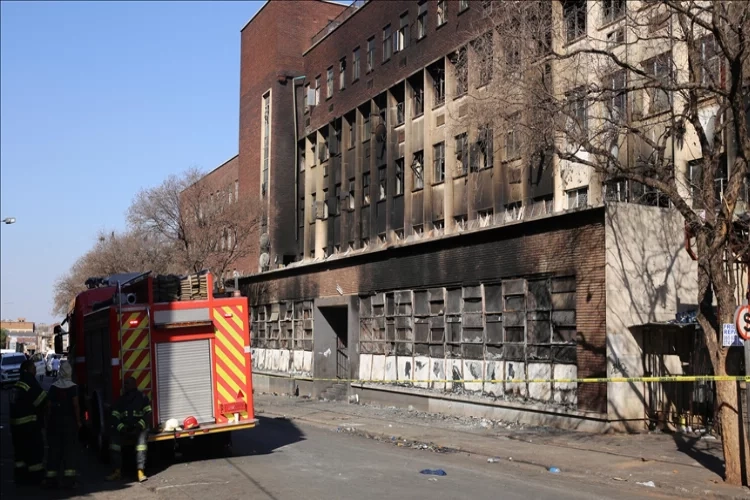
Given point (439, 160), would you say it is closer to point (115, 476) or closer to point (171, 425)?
point (171, 425)

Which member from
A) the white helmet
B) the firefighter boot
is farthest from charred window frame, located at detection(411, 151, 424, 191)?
the firefighter boot

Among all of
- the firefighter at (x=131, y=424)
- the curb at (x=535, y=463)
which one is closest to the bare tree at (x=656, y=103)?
the curb at (x=535, y=463)

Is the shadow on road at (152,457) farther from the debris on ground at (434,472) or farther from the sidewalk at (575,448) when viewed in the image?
the debris on ground at (434,472)

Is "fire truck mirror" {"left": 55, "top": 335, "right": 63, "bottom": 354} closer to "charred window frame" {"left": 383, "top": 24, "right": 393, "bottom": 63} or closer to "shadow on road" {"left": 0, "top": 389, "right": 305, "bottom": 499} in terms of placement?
"shadow on road" {"left": 0, "top": 389, "right": 305, "bottom": 499}

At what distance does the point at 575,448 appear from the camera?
1633 cm

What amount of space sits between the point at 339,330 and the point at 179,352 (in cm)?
2040

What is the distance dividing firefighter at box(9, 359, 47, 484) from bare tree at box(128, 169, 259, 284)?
1238 inches

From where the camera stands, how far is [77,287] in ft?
208

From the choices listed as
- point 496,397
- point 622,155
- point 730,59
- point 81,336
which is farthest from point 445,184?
point 730,59

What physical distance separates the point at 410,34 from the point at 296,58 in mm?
13765

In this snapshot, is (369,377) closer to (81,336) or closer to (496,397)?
(496,397)

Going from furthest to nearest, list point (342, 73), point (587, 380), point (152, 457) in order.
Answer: point (342, 73), point (587, 380), point (152, 457)

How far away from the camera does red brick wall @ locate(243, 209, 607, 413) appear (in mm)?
18453

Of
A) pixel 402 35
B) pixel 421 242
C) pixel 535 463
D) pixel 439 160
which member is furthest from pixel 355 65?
pixel 535 463
